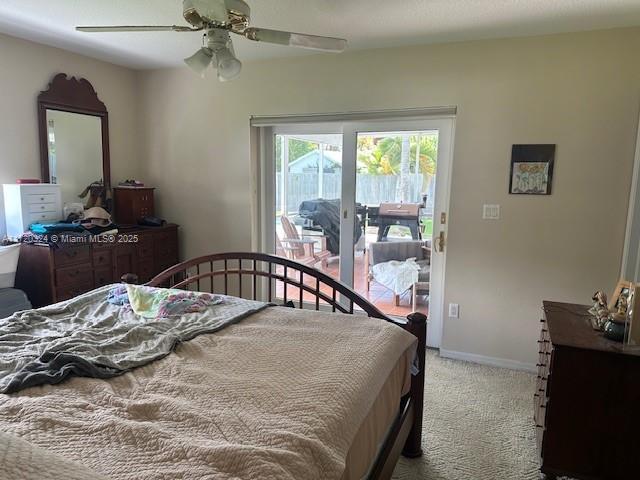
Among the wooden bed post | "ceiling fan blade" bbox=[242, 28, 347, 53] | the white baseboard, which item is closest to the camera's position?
"ceiling fan blade" bbox=[242, 28, 347, 53]

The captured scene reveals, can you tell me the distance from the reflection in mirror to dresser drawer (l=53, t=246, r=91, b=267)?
0.68 m

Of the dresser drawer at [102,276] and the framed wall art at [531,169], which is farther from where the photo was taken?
the dresser drawer at [102,276]

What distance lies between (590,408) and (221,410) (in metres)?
1.58

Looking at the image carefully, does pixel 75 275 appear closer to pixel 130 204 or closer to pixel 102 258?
pixel 102 258

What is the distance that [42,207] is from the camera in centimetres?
336

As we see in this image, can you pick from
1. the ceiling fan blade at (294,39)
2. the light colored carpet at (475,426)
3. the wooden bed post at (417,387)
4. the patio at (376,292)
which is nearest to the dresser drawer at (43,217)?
the patio at (376,292)

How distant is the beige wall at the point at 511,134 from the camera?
290 cm

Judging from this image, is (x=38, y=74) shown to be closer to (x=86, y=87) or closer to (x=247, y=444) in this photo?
(x=86, y=87)

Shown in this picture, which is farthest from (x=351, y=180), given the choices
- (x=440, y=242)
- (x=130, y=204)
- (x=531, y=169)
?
(x=130, y=204)

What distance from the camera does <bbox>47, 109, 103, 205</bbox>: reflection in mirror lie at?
3594 millimetres

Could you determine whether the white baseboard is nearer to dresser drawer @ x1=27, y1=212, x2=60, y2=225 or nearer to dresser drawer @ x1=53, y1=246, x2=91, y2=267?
dresser drawer @ x1=53, y1=246, x2=91, y2=267

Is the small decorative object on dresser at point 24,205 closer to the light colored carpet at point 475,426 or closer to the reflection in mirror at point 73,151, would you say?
the reflection in mirror at point 73,151

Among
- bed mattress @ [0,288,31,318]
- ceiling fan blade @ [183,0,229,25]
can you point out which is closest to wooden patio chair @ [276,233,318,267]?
bed mattress @ [0,288,31,318]

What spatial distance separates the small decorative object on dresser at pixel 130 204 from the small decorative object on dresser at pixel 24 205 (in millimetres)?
691
